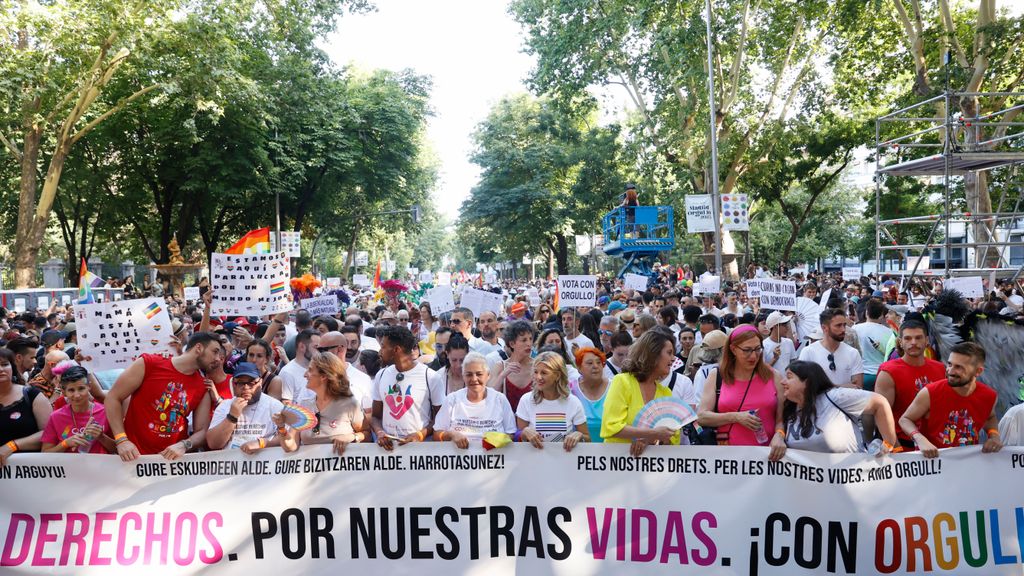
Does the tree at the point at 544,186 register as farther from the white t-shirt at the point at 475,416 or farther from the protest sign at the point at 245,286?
the white t-shirt at the point at 475,416

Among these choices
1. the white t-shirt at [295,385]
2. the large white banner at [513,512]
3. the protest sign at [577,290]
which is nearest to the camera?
the large white banner at [513,512]

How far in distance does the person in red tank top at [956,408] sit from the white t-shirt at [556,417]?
195 centimetres

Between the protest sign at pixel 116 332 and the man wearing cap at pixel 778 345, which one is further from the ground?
the protest sign at pixel 116 332

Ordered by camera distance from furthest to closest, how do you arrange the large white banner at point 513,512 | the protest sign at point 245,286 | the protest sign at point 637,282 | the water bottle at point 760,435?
the protest sign at point 637,282 → the protest sign at point 245,286 → the water bottle at point 760,435 → the large white banner at point 513,512

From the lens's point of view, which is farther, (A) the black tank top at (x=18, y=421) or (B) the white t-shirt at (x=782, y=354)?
(B) the white t-shirt at (x=782, y=354)

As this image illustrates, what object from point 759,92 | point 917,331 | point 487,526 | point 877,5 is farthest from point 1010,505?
point 759,92

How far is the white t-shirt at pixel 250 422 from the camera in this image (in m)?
5.66

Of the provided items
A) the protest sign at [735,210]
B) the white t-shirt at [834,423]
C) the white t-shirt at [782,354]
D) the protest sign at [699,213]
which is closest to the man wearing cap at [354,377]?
the white t-shirt at [834,423]

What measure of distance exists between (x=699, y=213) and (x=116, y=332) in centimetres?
1891

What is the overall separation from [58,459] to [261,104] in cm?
2711

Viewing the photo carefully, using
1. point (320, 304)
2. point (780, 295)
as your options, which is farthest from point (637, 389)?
point (320, 304)

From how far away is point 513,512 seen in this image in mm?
5395

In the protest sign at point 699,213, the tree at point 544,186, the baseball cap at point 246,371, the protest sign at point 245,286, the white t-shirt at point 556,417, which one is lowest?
the white t-shirt at point 556,417

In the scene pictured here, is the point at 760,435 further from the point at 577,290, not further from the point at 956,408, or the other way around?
the point at 577,290
